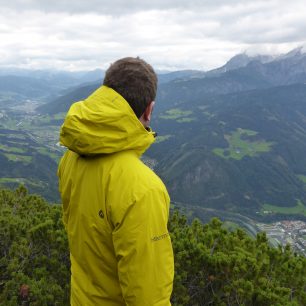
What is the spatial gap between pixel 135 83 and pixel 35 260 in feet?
24.6

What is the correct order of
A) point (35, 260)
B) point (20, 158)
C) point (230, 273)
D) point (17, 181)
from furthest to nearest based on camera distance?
point (20, 158) < point (17, 181) < point (35, 260) < point (230, 273)

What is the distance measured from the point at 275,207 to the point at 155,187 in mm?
208989

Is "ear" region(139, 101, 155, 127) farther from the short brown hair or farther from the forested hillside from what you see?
the forested hillside

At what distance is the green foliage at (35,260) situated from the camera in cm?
834

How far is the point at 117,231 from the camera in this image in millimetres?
3375

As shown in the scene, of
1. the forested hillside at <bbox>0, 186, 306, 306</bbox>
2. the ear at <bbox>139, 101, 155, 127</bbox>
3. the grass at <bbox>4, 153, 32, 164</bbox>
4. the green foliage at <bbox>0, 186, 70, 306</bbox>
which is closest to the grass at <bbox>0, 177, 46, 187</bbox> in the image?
the grass at <bbox>4, 153, 32, 164</bbox>

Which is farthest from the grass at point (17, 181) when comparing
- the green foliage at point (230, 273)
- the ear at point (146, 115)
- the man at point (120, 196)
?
the ear at point (146, 115)

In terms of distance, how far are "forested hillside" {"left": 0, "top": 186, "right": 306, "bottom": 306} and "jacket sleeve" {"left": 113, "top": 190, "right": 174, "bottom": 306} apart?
5422 millimetres

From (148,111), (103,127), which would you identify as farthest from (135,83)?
(103,127)

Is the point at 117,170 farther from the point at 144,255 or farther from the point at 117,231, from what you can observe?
the point at 144,255

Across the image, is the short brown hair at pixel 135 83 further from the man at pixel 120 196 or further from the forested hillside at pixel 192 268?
the forested hillside at pixel 192 268

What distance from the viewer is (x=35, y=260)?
9.65m

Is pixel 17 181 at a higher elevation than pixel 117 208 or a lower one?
lower

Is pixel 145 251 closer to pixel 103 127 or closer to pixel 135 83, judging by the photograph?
pixel 103 127
